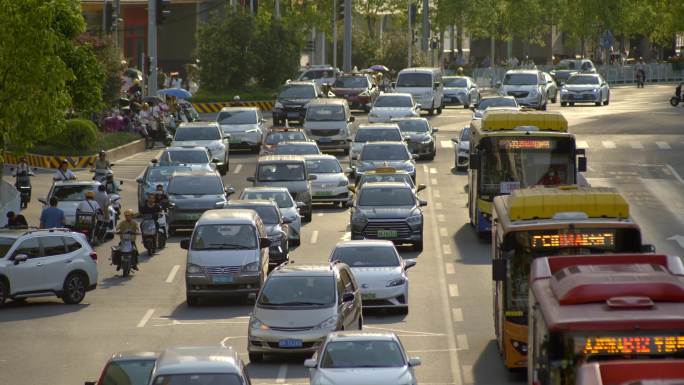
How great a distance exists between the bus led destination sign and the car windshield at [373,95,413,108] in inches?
1971

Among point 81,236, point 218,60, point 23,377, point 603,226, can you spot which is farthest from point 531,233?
point 218,60

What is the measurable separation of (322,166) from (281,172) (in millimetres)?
2495

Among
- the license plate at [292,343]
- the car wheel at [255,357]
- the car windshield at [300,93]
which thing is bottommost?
the car wheel at [255,357]

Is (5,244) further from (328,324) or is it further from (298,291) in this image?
(328,324)

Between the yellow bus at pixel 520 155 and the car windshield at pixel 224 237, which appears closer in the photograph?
the car windshield at pixel 224 237

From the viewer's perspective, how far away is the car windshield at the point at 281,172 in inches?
1759

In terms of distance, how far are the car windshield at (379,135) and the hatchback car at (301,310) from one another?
26854 millimetres

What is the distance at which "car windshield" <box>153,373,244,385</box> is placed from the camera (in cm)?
1825

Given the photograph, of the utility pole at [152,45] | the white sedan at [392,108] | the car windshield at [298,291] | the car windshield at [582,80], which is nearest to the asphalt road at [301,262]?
the car windshield at [298,291]

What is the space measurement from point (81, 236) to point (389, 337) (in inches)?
500

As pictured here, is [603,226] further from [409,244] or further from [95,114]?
[95,114]

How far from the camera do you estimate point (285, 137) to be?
182 feet

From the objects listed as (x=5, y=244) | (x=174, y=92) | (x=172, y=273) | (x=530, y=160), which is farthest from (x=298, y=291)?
(x=174, y=92)

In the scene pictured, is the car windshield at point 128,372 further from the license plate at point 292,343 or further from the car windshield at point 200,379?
the license plate at point 292,343
